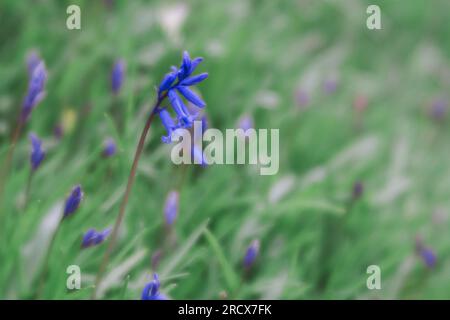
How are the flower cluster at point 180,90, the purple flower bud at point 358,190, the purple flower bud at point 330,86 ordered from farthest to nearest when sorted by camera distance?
the purple flower bud at point 330,86 → the purple flower bud at point 358,190 → the flower cluster at point 180,90

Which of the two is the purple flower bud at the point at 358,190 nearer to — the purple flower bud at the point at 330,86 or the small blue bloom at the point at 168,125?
the purple flower bud at the point at 330,86

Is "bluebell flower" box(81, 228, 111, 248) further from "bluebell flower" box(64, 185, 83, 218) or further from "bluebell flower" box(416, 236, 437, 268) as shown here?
"bluebell flower" box(416, 236, 437, 268)

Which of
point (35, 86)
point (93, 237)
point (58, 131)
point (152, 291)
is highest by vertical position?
point (58, 131)

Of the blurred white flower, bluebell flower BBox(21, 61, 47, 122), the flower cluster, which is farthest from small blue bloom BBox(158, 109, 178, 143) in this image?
the blurred white flower

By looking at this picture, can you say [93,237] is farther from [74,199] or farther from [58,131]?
[58,131]

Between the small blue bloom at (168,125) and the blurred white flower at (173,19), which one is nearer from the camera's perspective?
the small blue bloom at (168,125)

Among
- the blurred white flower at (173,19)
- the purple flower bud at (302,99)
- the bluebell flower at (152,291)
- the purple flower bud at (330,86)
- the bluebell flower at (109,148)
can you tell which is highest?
the blurred white flower at (173,19)

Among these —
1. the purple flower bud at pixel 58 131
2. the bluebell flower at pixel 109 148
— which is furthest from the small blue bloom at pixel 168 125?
the purple flower bud at pixel 58 131

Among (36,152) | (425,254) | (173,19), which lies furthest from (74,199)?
(173,19)
